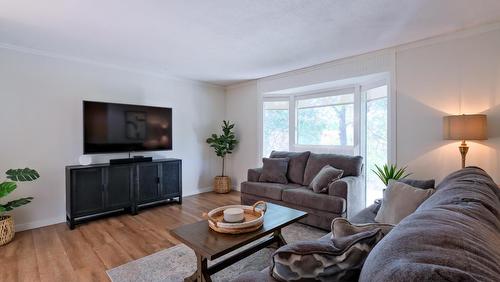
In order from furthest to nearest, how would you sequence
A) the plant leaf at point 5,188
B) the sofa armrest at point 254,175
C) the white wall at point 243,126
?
the white wall at point 243,126, the sofa armrest at point 254,175, the plant leaf at point 5,188

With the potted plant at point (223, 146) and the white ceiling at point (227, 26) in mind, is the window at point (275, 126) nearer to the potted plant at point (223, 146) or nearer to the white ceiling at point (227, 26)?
the potted plant at point (223, 146)

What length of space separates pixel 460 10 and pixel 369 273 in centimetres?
279

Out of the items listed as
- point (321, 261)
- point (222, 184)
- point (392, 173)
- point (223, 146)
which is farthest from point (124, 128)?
point (392, 173)

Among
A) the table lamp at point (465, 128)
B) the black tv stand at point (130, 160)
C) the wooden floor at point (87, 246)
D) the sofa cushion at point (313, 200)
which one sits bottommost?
the wooden floor at point (87, 246)

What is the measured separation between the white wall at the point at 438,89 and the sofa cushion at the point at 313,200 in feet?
3.71

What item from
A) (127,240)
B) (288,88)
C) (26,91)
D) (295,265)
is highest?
(288,88)

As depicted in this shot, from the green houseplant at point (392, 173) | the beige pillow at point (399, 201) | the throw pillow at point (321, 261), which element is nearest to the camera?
the throw pillow at point (321, 261)

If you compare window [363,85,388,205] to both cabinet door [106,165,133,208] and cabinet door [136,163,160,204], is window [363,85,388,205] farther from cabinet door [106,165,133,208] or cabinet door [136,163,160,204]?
cabinet door [106,165,133,208]

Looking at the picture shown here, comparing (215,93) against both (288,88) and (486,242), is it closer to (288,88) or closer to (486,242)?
(288,88)

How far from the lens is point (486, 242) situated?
0.67 meters

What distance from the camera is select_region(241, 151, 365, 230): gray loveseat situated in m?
2.90

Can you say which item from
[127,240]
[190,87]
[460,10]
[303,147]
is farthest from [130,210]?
[460,10]

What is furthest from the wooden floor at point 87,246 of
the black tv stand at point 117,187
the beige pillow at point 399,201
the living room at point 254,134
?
the beige pillow at point 399,201

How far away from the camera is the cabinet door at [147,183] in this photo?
380 centimetres
